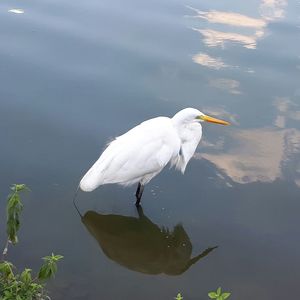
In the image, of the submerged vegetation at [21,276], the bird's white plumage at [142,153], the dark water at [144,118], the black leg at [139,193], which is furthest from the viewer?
the black leg at [139,193]

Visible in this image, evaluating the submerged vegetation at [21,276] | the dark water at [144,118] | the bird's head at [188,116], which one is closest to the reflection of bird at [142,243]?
the dark water at [144,118]

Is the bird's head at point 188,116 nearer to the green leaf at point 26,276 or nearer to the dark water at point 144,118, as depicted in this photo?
the dark water at point 144,118

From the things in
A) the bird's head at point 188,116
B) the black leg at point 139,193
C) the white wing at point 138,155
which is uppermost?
the bird's head at point 188,116

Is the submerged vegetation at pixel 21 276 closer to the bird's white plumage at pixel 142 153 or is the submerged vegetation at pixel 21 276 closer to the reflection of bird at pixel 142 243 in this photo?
the reflection of bird at pixel 142 243

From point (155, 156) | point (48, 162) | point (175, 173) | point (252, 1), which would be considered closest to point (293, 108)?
point (175, 173)

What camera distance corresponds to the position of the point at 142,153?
4598 millimetres

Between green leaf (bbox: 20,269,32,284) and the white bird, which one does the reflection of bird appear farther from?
green leaf (bbox: 20,269,32,284)

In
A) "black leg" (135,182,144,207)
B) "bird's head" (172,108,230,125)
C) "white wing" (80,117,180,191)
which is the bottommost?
"black leg" (135,182,144,207)

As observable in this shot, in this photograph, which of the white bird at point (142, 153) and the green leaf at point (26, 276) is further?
the white bird at point (142, 153)

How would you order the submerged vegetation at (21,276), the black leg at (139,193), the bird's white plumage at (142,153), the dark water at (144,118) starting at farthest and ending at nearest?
the black leg at (139,193) → the bird's white plumage at (142,153) → the dark water at (144,118) → the submerged vegetation at (21,276)

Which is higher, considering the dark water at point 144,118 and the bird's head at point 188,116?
the bird's head at point 188,116

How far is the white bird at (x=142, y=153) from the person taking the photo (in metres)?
4.49

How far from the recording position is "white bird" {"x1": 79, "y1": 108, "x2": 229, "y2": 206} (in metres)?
4.49

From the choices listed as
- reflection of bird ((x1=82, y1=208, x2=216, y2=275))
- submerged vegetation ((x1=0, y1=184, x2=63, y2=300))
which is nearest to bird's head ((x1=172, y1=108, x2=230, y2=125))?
reflection of bird ((x1=82, y1=208, x2=216, y2=275))
